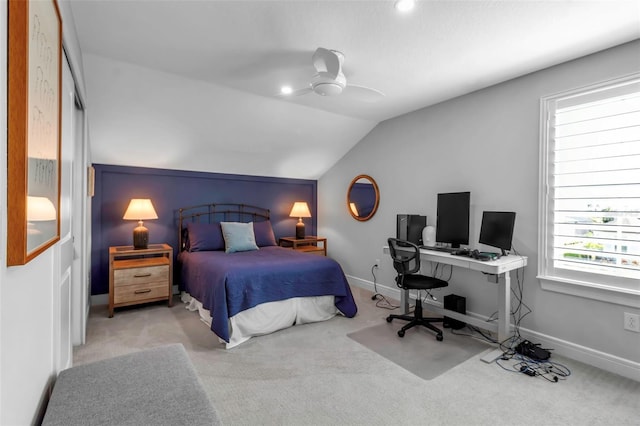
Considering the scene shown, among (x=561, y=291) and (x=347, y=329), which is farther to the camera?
(x=347, y=329)

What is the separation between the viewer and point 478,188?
3.46 meters

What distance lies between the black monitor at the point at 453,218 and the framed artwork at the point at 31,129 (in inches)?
132

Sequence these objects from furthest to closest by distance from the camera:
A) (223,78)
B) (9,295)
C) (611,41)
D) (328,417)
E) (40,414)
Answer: (223,78) → (611,41) → (328,417) → (40,414) → (9,295)

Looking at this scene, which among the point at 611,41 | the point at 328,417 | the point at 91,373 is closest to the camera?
the point at 91,373

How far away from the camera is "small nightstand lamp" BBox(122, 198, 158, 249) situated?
3.89m

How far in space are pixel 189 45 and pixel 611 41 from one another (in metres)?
3.29

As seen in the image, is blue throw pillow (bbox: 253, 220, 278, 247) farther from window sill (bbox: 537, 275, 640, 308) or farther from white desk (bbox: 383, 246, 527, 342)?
window sill (bbox: 537, 275, 640, 308)

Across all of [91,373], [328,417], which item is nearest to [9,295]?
[91,373]

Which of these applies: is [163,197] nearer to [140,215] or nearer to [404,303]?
[140,215]

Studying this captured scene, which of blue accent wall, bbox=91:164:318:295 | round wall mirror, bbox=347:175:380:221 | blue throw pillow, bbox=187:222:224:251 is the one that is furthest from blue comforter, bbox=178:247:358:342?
round wall mirror, bbox=347:175:380:221

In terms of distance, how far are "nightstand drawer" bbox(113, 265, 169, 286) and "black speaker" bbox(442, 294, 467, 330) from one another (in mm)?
3310

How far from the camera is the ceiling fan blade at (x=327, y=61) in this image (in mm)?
2400

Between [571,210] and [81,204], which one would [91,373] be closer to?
[81,204]

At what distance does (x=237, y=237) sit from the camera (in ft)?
14.4
